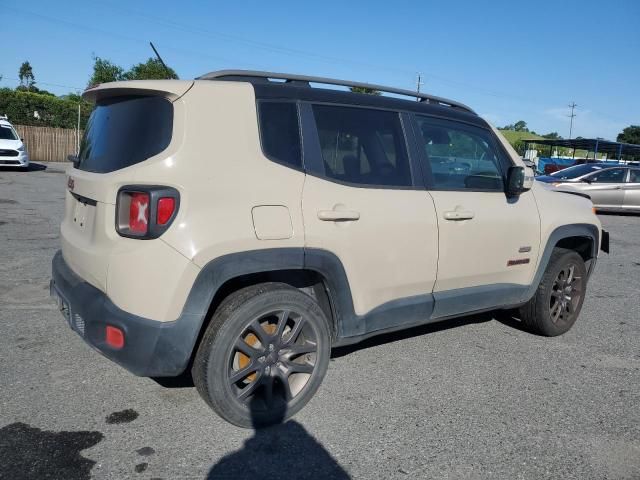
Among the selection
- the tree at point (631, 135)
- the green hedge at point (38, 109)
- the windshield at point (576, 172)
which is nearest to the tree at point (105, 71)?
the green hedge at point (38, 109)

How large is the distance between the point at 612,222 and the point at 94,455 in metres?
14.4

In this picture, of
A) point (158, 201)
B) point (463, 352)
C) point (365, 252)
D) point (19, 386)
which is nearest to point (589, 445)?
point (463, 352)

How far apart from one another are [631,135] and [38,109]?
94385 mm

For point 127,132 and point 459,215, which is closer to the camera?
point 127,132

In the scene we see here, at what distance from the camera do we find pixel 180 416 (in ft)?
10.0

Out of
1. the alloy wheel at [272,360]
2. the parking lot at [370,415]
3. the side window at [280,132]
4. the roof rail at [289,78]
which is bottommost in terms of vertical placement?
the parking lot at [370,415]

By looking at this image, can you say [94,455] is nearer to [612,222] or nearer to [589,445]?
[589,445]

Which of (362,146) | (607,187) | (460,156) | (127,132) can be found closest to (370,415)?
(362,146)

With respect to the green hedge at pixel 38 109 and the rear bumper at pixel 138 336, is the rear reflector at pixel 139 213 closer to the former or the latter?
the rear bumper at pixel 138 336

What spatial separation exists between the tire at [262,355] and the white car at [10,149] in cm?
1777

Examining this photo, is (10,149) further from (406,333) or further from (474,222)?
(474,222)

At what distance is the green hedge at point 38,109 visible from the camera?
27047 mm

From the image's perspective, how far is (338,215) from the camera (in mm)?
3055

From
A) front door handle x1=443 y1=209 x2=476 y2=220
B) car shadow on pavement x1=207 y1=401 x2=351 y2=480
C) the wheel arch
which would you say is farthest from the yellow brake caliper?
the wheel arch
